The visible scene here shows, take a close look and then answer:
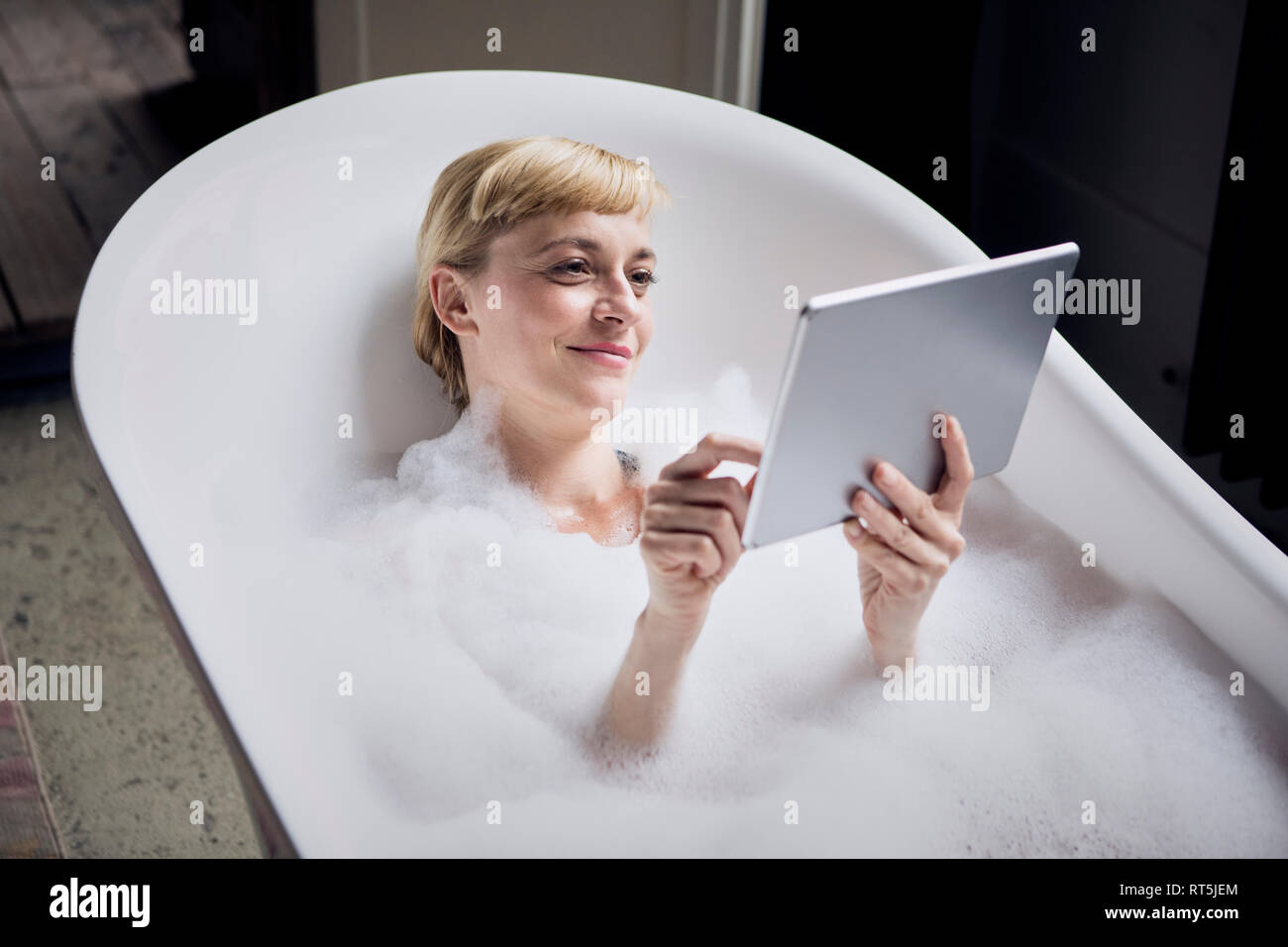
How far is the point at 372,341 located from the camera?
1463mm

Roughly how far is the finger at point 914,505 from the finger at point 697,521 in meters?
0.12

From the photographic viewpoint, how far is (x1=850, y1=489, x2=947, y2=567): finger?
1.03 m

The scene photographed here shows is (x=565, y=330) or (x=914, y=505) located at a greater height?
(x=565, y=330)

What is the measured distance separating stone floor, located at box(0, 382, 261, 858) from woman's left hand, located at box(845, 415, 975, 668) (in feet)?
2.64

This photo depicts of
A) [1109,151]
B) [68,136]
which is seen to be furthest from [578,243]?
[68,136]

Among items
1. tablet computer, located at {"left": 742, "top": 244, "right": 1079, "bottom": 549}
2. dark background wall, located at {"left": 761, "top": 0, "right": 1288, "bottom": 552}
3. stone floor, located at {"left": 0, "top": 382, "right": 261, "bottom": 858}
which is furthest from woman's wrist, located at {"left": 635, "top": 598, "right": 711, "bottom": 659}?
dark background wall, located at {"left": 761, "top": 0, "right": 1288, "bottom": 552}

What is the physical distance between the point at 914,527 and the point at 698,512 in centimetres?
18

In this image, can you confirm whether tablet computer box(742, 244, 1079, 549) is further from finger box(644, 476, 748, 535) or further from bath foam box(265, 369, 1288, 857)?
bath foam box(265, 369, 1288, 857)

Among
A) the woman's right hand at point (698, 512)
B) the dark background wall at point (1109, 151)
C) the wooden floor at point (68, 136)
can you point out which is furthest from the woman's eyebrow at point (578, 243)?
the wooden floor at point (68, 136)

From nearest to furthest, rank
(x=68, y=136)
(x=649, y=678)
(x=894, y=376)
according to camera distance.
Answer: (x=894, y=376), (x=649, y=678), (x=68, y=136)

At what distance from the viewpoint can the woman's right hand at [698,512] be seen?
39.5 inches

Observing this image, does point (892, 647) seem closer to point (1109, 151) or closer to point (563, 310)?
point (563, 310)

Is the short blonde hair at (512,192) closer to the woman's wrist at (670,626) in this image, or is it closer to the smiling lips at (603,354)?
the smiling lips at (603,354)

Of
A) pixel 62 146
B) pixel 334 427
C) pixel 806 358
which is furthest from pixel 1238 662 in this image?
pixel 62 146
